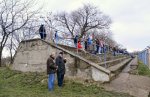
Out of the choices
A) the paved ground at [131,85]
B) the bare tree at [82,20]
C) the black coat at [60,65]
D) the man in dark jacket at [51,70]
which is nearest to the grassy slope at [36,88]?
the man in dark jacket at [51,70]

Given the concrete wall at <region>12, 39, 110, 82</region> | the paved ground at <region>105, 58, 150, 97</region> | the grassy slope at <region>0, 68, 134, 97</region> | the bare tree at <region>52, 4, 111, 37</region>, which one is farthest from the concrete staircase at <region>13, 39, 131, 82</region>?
the bare tree at <region>52, 4, 111, 37</region>

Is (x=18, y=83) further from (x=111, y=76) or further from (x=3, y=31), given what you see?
(x=3, y=31)

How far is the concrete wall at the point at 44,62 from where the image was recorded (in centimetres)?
1458

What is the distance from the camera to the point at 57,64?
44.7 ft

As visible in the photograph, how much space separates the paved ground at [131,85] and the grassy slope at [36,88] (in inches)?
25.2

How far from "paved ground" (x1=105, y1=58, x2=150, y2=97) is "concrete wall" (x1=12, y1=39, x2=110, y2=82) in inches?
25.6

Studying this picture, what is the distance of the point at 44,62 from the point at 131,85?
203 inches

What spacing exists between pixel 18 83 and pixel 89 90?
3790 millimetres

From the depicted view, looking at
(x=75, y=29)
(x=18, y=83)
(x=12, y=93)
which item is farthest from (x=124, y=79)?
(x=75, y=29)

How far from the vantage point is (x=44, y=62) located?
16750 millimetres

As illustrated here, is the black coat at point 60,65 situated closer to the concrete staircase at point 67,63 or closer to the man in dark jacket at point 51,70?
the man in dark jacket at point 51,70

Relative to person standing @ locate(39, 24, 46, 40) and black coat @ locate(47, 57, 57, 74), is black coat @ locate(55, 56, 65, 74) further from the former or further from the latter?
person standing @ locate(39, 24, 46, 40)

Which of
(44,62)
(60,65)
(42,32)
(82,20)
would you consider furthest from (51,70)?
(82,20)

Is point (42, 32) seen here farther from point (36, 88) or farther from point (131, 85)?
point (131, 85)
